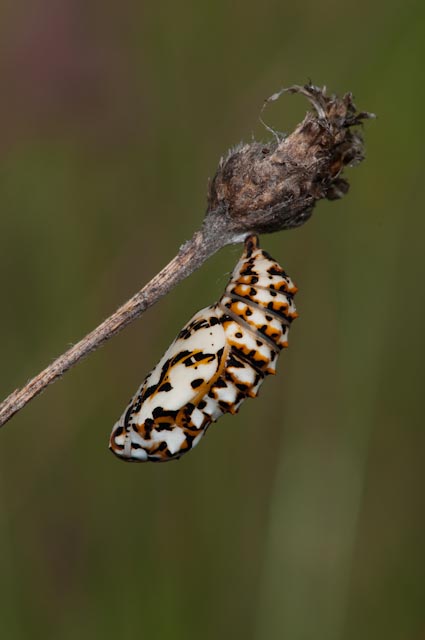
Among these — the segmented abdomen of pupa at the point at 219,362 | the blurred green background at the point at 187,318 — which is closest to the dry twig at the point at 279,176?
the segmented abdomen of pupa at the point at 219,362

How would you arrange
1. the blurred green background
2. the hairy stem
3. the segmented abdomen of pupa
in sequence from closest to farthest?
the hairy stem < the segmented abdomen of pupa < the blurred green background

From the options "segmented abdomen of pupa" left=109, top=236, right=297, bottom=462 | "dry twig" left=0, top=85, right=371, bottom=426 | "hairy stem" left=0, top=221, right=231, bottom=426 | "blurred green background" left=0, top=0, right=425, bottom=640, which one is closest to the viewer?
"hairy stem" left=0, top=221, right=231, bottom=426

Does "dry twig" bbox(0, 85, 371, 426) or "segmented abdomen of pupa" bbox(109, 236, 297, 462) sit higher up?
"dry twig" bbox(0, 85, 371, 426)

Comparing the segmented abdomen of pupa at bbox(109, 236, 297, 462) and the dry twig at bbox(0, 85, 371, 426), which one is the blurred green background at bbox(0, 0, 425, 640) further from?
the dry twig at bbox(0, 85, 371, 426)

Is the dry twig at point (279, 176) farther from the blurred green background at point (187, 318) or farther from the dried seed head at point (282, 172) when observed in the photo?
Result: the blurred green background at point (187, 318)

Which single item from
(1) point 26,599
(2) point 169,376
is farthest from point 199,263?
→ (1) point 26,599

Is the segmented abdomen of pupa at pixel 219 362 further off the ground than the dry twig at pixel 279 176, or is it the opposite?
the dry twig at pixel 279 176

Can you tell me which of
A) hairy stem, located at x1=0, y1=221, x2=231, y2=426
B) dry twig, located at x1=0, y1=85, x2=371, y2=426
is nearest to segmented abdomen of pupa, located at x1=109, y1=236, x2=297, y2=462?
dry twig, located at x1=0, y1=85, x2=371, y2=426
